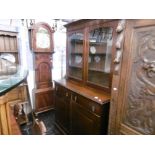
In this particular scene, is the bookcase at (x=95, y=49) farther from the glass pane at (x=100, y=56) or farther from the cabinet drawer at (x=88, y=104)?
the cabinet drawer at (x=88, y=104)

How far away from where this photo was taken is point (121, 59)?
109cm

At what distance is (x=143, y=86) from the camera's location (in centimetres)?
98

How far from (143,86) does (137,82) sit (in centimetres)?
6

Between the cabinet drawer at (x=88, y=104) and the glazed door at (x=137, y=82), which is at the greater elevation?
the glazed door at (x=137, y=82)

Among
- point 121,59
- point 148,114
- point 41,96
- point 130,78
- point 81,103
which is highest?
point 121,59

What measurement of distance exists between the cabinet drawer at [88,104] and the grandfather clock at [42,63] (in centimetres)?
125

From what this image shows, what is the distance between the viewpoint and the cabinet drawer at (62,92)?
200 centimetres

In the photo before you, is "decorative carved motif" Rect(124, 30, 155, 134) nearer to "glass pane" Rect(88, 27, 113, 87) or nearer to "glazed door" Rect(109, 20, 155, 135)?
"glazed door" Rect(109, 20, 155, 135)

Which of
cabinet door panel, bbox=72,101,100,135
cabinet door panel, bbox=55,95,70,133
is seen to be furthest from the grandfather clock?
cabinet door panel, bbox=72,101,100,135

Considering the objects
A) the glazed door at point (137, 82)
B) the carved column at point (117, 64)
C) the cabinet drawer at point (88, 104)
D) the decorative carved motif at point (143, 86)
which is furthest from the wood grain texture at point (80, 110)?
the decorative carved motif at point (143, 86)
